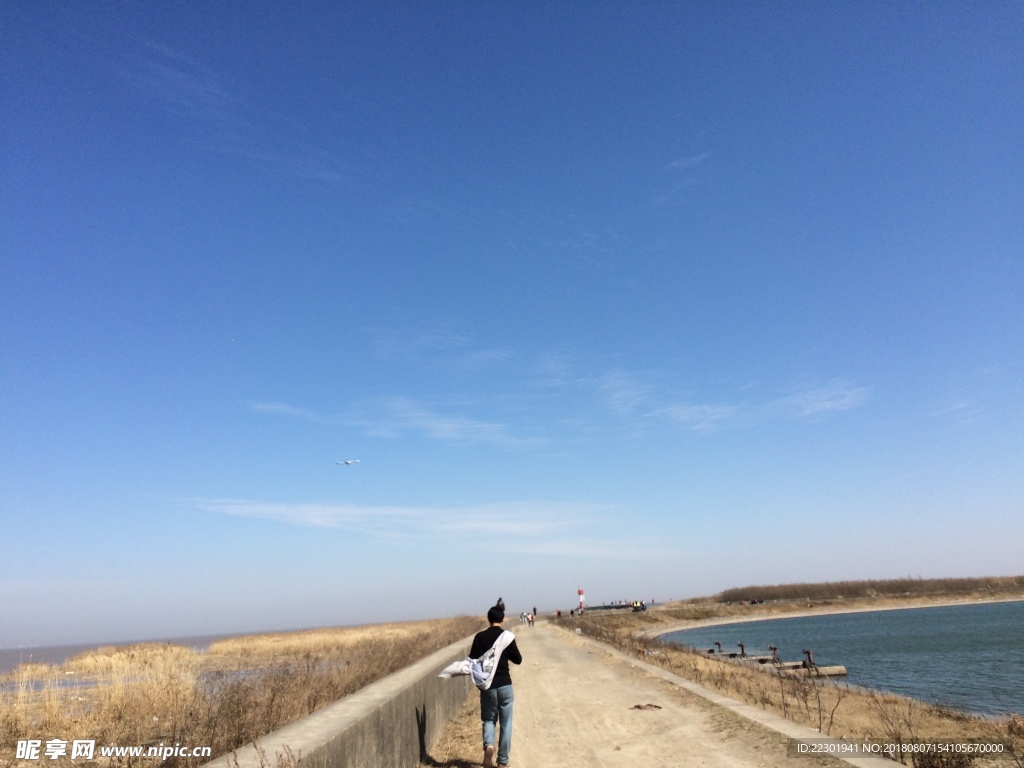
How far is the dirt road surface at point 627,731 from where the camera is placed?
7512 mm

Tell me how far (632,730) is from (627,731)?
0.29 ft

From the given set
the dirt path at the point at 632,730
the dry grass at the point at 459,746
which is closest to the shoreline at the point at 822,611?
the dirt path at the point at 632,730

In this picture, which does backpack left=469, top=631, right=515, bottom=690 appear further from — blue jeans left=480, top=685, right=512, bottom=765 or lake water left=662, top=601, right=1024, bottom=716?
lake water left=662, top=601, right=1024, bottom=716

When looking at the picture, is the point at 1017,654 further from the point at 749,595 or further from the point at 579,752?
the point at 749,595

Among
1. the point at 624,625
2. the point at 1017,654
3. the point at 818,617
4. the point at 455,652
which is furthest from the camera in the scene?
the point at 818,617

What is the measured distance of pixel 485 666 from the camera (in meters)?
7.26

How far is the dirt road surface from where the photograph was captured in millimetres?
7512

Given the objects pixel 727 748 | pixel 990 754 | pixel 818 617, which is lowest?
pixel 818 617

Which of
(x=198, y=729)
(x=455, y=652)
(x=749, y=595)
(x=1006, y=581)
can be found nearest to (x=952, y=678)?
(x=455, y=652)

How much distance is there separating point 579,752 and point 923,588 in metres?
137

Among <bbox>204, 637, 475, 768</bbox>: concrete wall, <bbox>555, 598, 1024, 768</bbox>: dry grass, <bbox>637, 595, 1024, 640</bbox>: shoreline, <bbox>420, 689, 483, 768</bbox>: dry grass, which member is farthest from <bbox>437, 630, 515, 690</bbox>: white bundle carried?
<bbox>637, 595, 1024, 640</bbox>: shoreline

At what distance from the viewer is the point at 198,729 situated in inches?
312

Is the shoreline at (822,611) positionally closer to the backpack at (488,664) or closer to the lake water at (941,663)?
the lake water at (941,663)

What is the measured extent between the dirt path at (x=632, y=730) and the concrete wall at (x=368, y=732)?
4.60ft
